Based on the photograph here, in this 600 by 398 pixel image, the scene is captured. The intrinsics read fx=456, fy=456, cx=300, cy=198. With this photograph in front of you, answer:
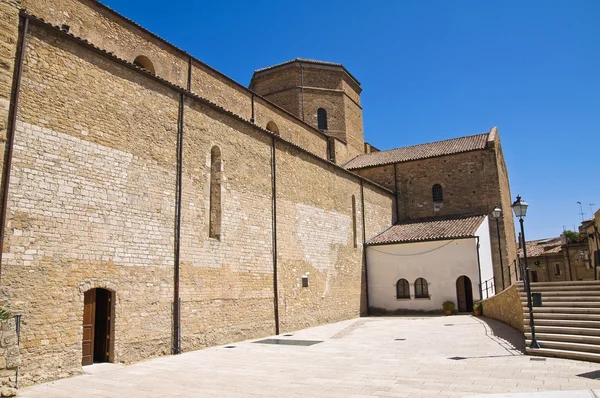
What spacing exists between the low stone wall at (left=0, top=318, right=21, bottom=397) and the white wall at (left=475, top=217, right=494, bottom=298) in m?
20.1

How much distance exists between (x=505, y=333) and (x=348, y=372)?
731cm

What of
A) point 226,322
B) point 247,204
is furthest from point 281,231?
point 226,322

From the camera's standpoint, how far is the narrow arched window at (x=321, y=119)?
3180 centimetres

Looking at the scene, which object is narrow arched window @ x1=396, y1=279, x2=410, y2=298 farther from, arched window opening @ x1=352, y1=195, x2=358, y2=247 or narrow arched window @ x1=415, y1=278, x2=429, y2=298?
arched window opening @ x1=352, y1=195, x2=358, y2=247

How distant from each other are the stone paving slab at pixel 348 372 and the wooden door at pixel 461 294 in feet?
28.5

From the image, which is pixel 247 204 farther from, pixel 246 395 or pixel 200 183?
pixel 246 395

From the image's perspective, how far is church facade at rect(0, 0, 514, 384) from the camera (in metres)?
9.34

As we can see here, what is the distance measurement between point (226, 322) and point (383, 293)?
1204cm

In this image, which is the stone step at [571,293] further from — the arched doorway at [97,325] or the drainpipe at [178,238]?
the arched doorway at [97,325]

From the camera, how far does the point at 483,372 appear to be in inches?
355

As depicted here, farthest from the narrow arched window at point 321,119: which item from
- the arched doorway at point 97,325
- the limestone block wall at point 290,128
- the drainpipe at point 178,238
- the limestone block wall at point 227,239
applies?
the arched doorway at point 97,325

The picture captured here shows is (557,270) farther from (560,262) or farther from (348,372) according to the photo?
(348,372)

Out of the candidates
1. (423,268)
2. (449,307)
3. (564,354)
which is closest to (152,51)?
(423,268)

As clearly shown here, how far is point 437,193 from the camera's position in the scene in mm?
28781
